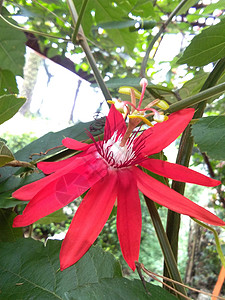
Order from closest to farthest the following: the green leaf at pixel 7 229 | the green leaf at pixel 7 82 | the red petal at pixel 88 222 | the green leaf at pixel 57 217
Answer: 1. the red petal at pixel 88 222
2. the green leaf at pixel 7 229
3. the green leaf at pixel 57 217
4. the green leaf at pixel 7 82

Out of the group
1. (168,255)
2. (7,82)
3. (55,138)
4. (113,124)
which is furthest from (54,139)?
(7,82)

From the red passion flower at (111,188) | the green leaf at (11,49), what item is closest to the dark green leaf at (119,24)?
the green leaf at (11,49)

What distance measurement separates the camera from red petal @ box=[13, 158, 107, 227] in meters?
0.26

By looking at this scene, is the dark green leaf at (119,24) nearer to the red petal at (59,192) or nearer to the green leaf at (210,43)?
the green leaf at (210,43)

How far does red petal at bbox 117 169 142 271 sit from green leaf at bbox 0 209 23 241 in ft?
0.46

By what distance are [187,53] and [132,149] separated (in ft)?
0.51

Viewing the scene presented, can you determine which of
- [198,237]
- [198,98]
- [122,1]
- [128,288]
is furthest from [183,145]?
[198,237]

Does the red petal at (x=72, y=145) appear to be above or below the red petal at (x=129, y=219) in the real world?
above

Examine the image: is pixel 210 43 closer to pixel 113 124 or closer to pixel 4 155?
pixel 113 124

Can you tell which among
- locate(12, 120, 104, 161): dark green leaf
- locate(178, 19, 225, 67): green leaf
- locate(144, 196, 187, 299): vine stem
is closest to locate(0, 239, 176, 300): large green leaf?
locate(144, 196, 187, 299): vine stem

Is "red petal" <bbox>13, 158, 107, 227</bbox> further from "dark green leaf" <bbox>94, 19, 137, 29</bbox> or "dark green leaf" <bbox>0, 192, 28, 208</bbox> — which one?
"dark green leaf" <bbox>94, 19, 137, 29</bbox>

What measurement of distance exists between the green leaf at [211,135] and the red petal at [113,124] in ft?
0.26

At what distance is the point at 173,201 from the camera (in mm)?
276

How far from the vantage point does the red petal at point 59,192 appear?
257 millimetres
